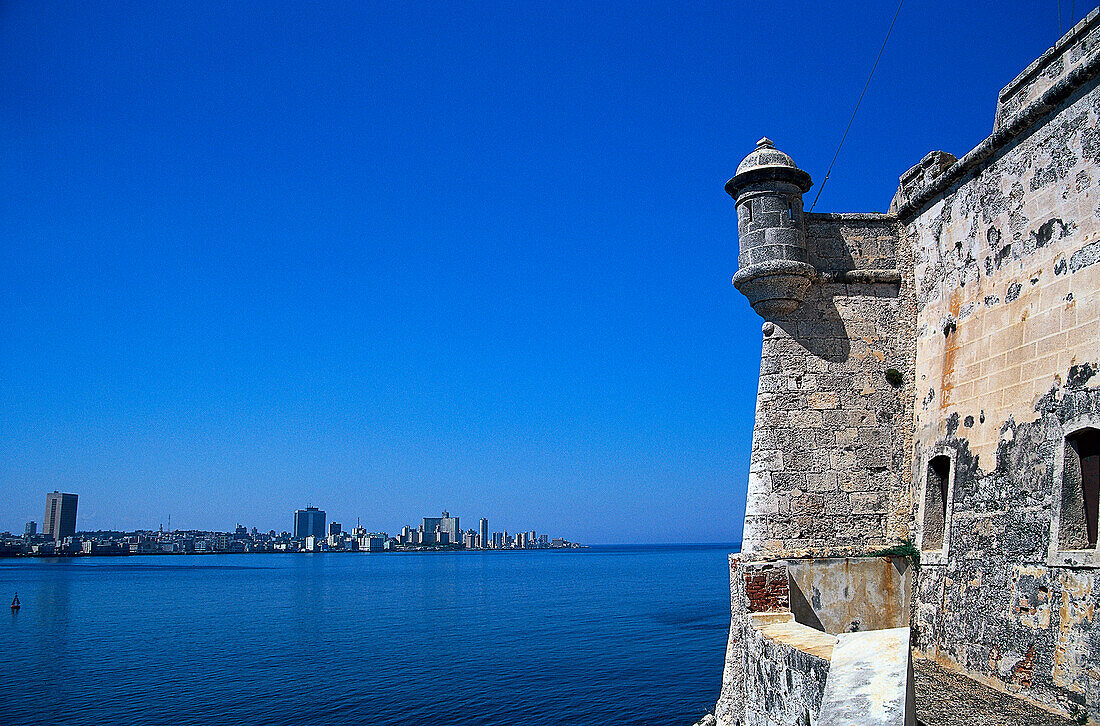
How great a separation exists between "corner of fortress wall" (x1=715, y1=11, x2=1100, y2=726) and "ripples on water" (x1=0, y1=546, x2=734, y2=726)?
12808mm

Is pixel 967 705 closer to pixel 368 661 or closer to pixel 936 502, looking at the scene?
pixel 936 502

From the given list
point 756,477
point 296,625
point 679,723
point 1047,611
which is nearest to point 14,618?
point 296,625

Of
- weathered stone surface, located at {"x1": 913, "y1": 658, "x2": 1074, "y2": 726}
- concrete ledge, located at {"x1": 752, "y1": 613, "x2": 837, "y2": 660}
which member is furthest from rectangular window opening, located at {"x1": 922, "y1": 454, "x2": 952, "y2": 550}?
concrete ledge, located at {"x1": 752, "y1": 613, "x2": 837, "y2": 660}

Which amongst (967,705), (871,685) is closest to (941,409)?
(967,705)

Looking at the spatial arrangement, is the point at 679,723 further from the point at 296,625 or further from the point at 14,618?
the point at 14,618

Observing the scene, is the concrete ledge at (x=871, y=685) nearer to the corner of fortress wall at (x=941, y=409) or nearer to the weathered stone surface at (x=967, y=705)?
the corner of fortress wall at (x=941, y=409)

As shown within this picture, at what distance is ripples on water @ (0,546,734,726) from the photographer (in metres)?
22.9

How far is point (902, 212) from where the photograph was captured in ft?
36.6

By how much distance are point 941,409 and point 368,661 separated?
88.2ft

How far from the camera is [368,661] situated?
31250 mm

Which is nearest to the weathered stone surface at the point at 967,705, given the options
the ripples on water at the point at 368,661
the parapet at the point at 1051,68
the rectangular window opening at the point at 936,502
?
the rectangular window opening at the point at 936,502

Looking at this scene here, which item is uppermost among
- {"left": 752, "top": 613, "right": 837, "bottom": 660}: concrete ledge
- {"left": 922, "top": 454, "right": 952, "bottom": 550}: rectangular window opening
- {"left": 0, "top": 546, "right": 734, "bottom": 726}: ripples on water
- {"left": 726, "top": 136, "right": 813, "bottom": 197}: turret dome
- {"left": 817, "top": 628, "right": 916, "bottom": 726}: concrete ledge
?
{"left": 726, "top": 136, "right": 813, "bottom": 197}: turret dome

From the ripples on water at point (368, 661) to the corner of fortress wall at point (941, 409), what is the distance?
12808 millimetres

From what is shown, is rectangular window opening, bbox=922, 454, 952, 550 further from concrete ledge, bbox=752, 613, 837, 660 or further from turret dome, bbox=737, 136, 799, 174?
turret dome, bbox=737, 136, 799, 174
